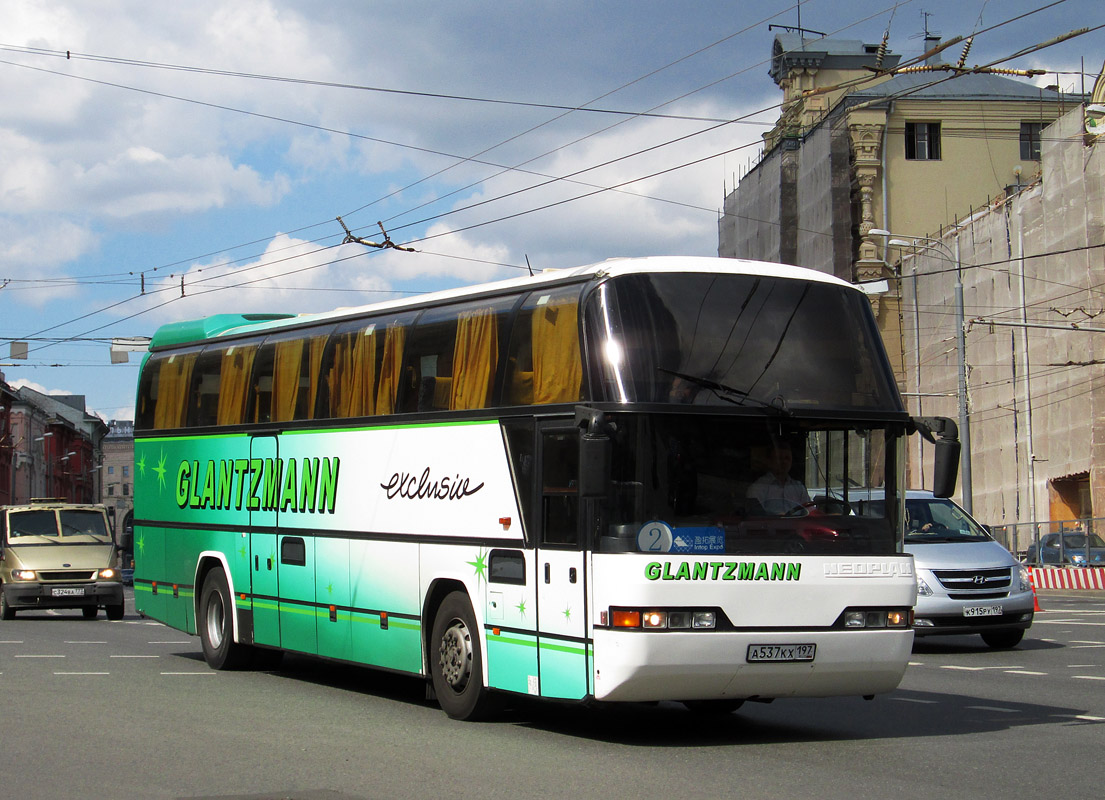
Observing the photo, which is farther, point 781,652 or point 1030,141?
point 1030,141

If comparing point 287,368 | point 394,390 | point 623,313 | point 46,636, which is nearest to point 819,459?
point 623,313

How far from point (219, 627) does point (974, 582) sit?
8.84 metres

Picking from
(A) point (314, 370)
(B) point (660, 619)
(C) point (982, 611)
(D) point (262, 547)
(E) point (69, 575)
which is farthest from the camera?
(E) point (69, 575)

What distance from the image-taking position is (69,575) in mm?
27312

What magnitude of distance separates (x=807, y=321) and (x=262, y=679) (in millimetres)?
7293

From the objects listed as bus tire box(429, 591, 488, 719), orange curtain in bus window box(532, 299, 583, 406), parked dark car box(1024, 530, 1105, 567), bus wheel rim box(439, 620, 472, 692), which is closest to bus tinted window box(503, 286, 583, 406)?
orange curtain in bus window box(532, 299, 583, 406)

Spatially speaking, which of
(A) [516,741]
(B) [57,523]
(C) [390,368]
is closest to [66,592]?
(B) [57,523]

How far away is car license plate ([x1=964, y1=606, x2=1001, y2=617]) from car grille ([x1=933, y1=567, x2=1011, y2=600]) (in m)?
0.12

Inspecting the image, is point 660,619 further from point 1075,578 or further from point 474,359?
point 1075,578

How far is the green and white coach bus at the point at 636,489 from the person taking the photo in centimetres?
985

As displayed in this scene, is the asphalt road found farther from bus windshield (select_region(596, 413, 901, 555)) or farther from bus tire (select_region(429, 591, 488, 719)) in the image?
bus windshield (select_region(596, 413, 901, 555))

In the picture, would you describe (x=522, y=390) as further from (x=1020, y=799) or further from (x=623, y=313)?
(x=1020, y=799)

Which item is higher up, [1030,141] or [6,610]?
[1030,141]

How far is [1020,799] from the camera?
797 cm
